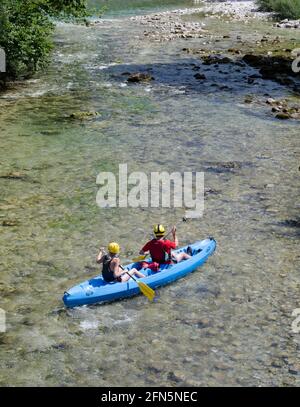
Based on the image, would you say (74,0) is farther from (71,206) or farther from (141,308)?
(141,308)

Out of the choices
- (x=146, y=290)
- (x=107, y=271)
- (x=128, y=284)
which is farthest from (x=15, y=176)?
(x=146, y=290)

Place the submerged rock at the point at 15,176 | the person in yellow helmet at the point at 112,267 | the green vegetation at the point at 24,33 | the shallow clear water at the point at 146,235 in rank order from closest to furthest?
the shallow clear water at the point at 146,235 → the person in yellow helmet at the point at 112,267 → the submerged rock at the point at 15,176 → the green vegetation at the point at 24,33

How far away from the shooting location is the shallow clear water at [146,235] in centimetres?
1138

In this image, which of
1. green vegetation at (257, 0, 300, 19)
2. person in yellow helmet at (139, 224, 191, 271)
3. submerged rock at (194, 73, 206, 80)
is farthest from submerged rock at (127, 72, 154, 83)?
green vegetation at (257, 0, 300, 19)

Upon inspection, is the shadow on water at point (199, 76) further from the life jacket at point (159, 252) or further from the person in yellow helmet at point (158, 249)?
the life jacket at point (159, 252)

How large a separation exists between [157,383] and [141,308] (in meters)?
2.56

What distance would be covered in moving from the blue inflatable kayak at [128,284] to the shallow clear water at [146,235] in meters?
0.24

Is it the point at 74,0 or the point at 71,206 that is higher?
the point at 74,0

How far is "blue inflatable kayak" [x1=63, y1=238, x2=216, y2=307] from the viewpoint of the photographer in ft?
42.0

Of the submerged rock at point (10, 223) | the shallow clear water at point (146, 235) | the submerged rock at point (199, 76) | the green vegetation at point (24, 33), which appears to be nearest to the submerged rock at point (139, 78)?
the shallow clear water at point (146, 235)

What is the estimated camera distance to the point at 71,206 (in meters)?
18.0

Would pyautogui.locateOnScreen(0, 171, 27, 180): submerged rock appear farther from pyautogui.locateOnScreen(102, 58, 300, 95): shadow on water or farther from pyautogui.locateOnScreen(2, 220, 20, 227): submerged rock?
pyautogui.locateOnScreen(102, 58, 300, 95): shadow on water
